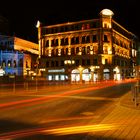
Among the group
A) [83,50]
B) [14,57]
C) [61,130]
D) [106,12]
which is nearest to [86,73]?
[83,50]

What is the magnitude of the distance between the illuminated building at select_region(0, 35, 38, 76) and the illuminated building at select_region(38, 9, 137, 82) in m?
6.42

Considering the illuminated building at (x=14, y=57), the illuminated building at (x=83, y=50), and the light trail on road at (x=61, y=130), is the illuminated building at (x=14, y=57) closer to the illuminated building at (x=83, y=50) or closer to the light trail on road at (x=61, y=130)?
the illuminated building at (x=83, y=50)

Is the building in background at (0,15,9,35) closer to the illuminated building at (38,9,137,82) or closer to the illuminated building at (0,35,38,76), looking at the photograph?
the illuminated building at (0,35,38,76)

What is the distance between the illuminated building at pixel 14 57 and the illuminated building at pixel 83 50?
642cm

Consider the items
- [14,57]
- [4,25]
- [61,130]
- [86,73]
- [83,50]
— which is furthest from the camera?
[4,25]

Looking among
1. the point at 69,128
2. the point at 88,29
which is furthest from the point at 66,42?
the point at 69,128

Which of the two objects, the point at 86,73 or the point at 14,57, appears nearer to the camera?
the point at 86,73

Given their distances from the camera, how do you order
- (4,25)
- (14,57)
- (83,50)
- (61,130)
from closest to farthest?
1. (61,130)
2. (83,50)
3. (14,57)
4. (4,25)

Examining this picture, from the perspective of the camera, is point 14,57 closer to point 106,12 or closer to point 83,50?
A: point 83,50

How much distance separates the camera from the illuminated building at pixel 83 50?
82.4 meters

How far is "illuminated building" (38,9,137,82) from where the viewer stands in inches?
3246

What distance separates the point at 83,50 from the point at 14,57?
72.0 feet

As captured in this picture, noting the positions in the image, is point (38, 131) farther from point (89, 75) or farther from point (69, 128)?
point (89, 75)

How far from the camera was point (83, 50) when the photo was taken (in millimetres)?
84625
